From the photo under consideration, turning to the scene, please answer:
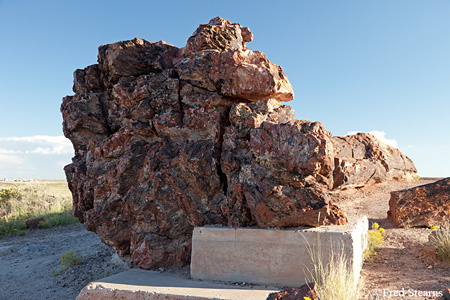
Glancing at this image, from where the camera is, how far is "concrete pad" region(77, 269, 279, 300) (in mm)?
3883

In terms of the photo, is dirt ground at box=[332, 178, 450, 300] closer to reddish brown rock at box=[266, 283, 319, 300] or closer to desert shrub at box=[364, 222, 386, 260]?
desert shrub at box=[364, 222, 386, 260]

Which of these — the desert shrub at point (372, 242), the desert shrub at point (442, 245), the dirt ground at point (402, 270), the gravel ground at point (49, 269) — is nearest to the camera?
the dirt ground at point (402, 270)

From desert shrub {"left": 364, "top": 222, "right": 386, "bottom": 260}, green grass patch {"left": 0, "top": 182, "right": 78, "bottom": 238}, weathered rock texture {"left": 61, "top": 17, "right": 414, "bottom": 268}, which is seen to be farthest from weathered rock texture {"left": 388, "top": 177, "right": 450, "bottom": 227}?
green grass patch {"left": 0, "top": 182, "right": 78, "bottom": 238}

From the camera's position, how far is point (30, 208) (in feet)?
51.5

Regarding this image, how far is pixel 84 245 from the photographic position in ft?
28.6

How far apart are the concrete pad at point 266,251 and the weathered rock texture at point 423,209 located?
2.64m

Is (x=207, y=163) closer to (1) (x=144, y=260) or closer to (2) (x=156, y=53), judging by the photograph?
(1) (x=144, y=260)

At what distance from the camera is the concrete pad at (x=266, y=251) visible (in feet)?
13.6

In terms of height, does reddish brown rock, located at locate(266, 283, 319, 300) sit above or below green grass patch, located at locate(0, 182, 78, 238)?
above

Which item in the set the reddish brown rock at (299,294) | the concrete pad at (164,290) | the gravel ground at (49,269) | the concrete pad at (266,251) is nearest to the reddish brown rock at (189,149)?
the concrete pad at (266,251)

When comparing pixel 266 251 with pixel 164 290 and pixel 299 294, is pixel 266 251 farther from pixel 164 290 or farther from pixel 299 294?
pixel 164 290

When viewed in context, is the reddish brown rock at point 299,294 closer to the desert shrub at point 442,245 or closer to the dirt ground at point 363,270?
the dirt ground at point 363,270

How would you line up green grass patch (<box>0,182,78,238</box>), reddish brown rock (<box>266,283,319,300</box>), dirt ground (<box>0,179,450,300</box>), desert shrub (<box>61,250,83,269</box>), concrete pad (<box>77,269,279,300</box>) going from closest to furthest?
reddish brown rock (<box>266,283,319,300</box>) → concrete pad (<box>77,269,279,300</box>) → dirt ground (<box>0,179,450,300</box>) → desert shrub (<box>61,250,83,269</box>) → green grass patch (<box>0,182,78,238</box>)

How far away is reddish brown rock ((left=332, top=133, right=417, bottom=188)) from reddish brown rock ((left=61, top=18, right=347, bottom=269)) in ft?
12.5
